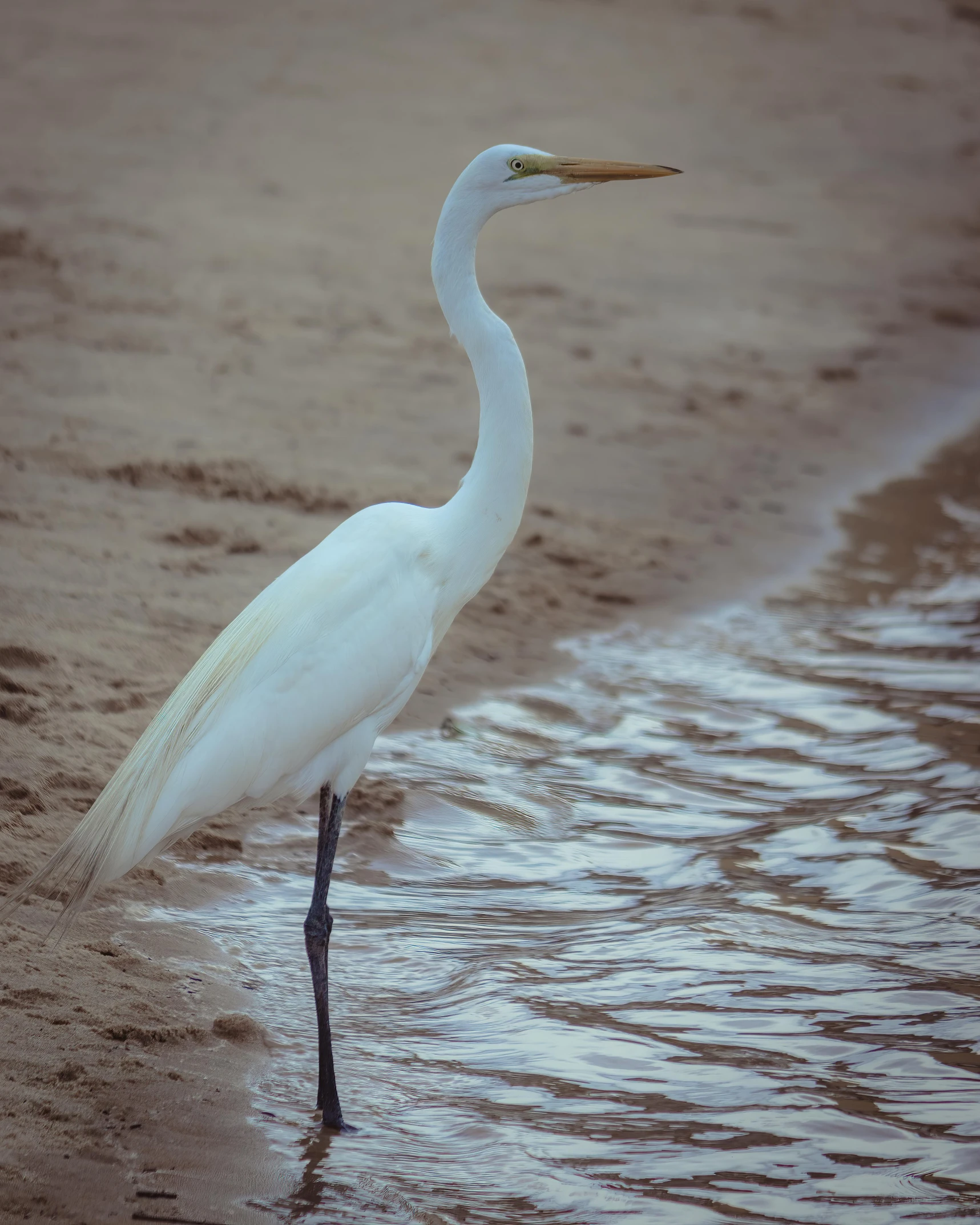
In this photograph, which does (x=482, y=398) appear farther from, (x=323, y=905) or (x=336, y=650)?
(x=323, y=905)

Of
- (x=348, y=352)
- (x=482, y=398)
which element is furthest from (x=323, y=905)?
(x=348, y=352)

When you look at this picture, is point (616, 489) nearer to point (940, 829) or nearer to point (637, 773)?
point (637, 773)

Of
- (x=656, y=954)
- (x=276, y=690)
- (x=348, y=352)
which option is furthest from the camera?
(x=348, y=352)

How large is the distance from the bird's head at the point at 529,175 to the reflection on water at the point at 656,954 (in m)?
1.77

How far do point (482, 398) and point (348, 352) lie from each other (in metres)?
4.39

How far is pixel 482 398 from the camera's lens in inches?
121

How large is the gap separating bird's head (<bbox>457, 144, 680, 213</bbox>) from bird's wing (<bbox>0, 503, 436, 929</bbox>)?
2.48 feet

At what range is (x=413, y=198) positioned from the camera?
31.3 ft

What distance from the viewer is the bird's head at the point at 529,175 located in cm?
307

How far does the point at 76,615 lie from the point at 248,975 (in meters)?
1.64

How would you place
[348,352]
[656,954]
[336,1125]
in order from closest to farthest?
[336,1125] < [656,954] < [348,352]

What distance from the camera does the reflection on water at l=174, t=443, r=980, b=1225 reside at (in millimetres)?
2703

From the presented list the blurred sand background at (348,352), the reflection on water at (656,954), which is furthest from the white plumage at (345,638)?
the reflection on water at (656,954)

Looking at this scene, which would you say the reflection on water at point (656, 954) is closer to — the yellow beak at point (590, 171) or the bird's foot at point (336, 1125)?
the bird's foot at point (336, 1125)
